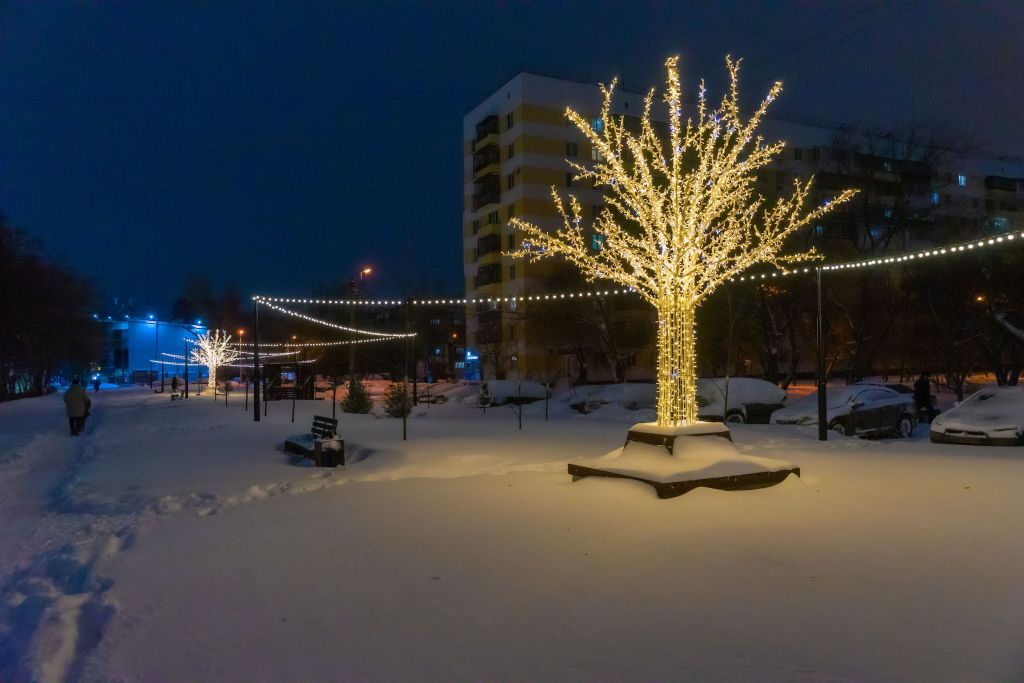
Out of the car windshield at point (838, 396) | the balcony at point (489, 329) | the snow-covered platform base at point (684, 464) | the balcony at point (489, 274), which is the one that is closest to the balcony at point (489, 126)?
the balcony at point (489, 274)

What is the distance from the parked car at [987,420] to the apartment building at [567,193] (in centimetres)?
2022

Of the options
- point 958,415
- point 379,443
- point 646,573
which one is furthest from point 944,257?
point 646,573

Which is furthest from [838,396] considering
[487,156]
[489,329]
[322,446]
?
[487,156]

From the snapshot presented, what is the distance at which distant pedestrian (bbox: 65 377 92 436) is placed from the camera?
20.9 metres

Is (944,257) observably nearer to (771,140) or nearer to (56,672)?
(771,140)

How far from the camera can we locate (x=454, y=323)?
7644 cm

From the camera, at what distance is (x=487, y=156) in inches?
2153

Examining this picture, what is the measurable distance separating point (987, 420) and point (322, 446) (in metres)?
12.9

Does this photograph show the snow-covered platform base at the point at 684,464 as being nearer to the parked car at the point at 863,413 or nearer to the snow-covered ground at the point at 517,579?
the snow-covered ground at the point at 517,579

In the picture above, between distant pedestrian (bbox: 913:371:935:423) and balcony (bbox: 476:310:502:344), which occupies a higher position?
balcony (bbox: 476:310:502:344)

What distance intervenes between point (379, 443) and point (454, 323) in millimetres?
61044

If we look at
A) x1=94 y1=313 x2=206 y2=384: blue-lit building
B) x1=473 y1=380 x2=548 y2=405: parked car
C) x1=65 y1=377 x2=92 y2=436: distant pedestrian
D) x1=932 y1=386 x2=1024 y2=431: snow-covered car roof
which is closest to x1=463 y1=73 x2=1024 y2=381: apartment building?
x1=473 y1=380 x2=548 y2=405: parked car

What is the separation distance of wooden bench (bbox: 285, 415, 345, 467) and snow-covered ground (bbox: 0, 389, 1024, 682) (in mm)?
2578

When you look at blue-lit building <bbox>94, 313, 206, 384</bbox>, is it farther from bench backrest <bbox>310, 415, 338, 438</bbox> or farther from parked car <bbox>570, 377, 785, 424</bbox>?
bench backrest <bbox>310, 415, 338, 438</bbox>
